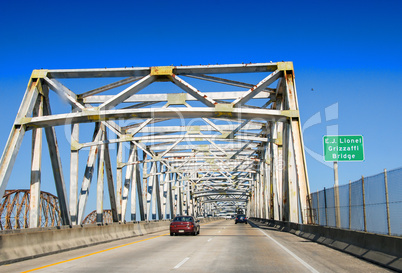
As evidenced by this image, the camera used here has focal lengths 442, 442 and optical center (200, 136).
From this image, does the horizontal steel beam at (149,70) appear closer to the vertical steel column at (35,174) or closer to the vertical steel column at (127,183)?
the vertical steel column at (35,174)

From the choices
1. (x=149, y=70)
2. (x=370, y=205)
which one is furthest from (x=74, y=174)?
(x=370, y=205)

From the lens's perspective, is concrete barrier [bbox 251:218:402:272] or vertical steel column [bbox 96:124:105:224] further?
vertical steel column [bbox 96:124:105:224]

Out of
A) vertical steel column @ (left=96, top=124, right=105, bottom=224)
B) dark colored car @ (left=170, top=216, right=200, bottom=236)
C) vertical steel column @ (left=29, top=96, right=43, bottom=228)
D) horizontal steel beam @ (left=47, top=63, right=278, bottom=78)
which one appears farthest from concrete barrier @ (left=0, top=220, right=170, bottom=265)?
horizontal steel beam @ (left=47, top=63, right=278, bottom=78)

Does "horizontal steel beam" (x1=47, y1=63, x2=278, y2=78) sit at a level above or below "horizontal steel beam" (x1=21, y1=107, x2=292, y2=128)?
above

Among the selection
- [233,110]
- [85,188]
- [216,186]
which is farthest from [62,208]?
[216,186]

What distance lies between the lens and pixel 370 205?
511 inches

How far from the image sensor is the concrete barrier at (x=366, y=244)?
10.3 m

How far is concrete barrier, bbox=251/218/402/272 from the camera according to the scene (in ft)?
33.9

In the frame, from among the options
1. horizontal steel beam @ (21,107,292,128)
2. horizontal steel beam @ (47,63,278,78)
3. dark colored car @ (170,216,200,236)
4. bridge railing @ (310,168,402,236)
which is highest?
horizontal steel beam @ (47,63,278,78)

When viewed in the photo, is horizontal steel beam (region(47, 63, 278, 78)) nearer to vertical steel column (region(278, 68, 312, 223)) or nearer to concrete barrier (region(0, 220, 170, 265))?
vertical steel column (region(278, 68, 312, 223))

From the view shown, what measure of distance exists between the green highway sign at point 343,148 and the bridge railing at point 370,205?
3.04 meters

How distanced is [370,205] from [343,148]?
9224 millimetres

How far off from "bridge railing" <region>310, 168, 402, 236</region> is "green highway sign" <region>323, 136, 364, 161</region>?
9.96 ft

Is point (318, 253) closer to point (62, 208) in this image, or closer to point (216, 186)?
point (62, 208)
